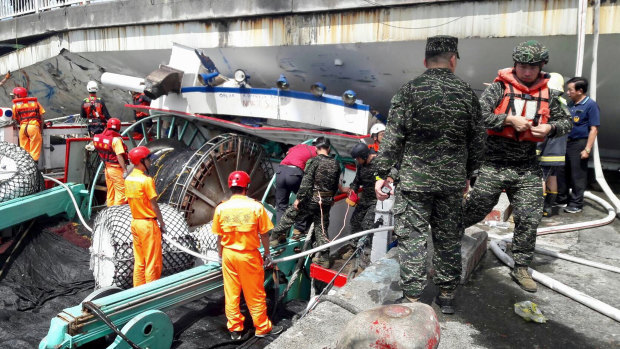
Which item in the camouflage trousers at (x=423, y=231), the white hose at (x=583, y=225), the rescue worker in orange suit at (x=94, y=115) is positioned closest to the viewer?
the camouflage trousers at (x=423, y=231)

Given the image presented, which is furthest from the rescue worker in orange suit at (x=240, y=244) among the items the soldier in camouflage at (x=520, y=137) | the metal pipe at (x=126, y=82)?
the metal pipe at (x=126, y=82)

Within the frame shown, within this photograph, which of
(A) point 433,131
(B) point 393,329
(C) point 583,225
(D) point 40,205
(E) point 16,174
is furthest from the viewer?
(D) point 40,205

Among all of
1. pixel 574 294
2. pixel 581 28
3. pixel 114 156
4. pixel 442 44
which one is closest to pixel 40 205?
pixel 114 156

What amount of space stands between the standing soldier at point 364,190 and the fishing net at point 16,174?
5091 mm

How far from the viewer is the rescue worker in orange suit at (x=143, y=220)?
5.07 metres

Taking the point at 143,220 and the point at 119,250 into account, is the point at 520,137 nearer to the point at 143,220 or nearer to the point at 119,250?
the point at 143,220

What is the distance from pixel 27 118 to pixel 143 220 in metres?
5.34

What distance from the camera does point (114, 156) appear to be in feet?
24.8

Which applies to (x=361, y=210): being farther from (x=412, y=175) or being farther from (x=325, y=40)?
(x=412, y=175)

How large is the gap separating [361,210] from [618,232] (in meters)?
3.02

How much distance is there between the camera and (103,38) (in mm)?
10445

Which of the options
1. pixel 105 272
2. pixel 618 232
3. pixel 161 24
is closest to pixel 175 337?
pixel 105 272

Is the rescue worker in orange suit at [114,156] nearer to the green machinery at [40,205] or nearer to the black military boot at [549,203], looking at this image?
the green machinery at [40,205]

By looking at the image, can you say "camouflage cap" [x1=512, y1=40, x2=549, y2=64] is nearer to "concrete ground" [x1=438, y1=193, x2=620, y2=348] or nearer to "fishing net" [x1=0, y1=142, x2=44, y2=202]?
"concrete ground" [x1=438, y1=193, x2=620, y2=348]
